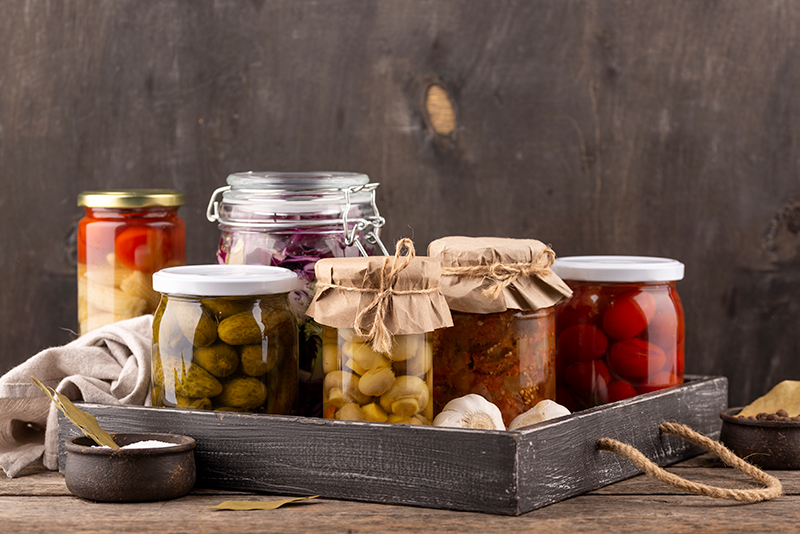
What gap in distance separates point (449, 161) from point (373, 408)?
0.66 m

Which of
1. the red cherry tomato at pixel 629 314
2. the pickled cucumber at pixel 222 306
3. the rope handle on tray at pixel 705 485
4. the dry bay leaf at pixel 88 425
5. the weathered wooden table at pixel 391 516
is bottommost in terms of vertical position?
the weathered wooden table at pixel 391 516

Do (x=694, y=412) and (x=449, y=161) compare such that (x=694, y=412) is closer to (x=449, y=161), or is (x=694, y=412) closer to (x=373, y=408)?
(x=373, y=408)

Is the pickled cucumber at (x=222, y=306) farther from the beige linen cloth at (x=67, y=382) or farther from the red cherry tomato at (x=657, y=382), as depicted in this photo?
the red cherry tomato at (x=657, y=382)

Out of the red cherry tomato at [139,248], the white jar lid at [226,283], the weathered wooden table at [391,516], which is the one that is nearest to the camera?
the weathered wooden table at [391,516]

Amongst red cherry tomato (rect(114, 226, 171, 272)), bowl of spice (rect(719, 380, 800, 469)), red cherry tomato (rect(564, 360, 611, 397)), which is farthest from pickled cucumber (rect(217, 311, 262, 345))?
bowl of spice (rect(719, 380, 800, 469))

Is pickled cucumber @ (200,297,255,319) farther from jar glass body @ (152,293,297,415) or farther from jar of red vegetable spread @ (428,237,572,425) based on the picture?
jar of red vegetable spread @ (428,237,572,425)

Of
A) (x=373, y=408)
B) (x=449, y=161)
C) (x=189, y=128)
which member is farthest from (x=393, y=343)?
(x=189, y=128)

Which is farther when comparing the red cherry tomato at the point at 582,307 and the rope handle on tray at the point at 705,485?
the red cherry tomato at the point at 582,307

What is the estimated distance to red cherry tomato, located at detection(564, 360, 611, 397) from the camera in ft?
3.37

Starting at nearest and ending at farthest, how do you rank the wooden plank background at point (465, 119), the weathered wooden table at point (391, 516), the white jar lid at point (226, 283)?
the weathered wooden table at point (391, 516) → the white jar lid at point (226, 283) → the wooden plank background at point (465, 119)

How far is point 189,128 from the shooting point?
1469 mm

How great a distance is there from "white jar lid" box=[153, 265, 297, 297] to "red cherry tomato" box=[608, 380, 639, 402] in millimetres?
360

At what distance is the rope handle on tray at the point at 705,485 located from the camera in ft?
2.78

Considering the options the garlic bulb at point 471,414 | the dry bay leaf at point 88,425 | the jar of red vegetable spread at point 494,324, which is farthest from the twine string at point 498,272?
the dry bay leaf at point 88,425
